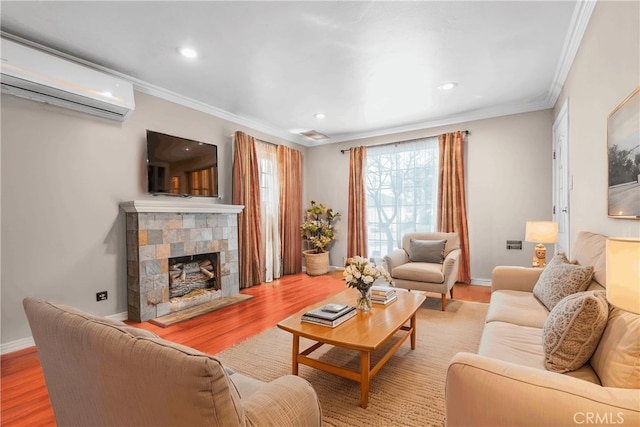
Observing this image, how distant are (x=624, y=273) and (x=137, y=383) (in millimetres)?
1464

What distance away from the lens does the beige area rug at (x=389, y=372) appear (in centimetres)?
170

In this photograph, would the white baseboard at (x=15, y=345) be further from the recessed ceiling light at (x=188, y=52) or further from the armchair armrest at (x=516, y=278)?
the armchair armrest at (x=516, y=278)

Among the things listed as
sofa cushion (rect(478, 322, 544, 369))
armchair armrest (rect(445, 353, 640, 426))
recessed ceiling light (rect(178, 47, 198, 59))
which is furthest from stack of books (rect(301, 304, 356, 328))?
recessed ceiling light (rect(178, 47, 198, 59))

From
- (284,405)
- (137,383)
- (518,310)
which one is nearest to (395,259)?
(518,310)

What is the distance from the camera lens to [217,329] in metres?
3.02

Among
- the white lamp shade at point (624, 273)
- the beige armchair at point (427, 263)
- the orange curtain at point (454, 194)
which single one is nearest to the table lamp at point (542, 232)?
the beige armchair at point (427, 263)

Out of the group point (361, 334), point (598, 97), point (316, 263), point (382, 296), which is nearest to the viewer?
point (361, 334)

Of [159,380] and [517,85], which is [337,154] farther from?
[159,380]

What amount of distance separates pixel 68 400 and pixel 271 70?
306cm

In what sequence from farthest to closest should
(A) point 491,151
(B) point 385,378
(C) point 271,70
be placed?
(A) point 491,151 < (C) point 271,70 < (B) point 385,378

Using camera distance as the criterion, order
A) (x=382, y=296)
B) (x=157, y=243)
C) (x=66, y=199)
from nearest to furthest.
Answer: (x=382, y=296) < (x=66, y=199) < (x=157, y=243)

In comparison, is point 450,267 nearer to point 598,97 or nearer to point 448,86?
point 598,97

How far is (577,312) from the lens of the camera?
1.27 metres

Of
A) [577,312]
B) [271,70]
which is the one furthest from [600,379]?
[271,70]
